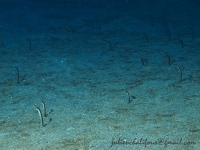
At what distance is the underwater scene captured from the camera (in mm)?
5172

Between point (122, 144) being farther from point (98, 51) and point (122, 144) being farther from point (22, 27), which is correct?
point (22, 27)

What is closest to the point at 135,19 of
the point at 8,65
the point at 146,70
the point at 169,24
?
the point at 169,24

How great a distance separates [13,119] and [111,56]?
571 centimetres

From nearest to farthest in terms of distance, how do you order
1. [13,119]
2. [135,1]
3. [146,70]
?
[13,119] < [146,70] < [135,1]

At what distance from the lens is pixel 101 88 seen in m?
7.84

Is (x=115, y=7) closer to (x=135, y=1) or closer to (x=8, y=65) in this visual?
(x=135, y=1)

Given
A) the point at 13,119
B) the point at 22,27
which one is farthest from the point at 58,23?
the point at 13,119

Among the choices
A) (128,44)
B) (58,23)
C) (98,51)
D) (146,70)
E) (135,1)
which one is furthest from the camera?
(135,1)

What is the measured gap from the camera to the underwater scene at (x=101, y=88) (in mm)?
5172

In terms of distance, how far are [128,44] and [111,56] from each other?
2055 mm

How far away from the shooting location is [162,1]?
21.5 m

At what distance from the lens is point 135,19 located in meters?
17.4

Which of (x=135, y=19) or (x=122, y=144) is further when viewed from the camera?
(x=135, y=19)

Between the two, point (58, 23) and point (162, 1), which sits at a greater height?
point (162, 1)
